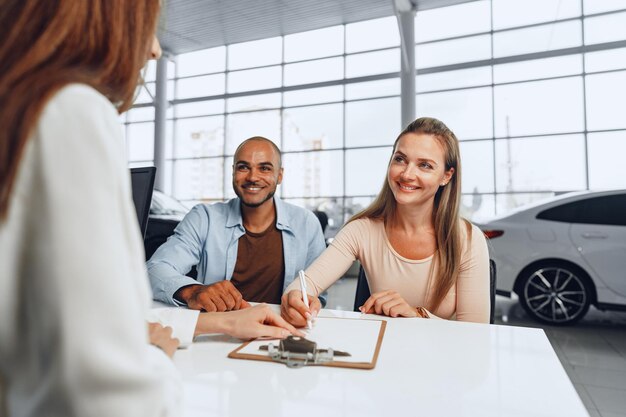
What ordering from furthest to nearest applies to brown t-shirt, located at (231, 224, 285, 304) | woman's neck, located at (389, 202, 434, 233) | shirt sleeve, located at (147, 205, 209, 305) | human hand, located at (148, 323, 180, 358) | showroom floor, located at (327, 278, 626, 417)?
showroom floor, located at (327, 278, 626, 417)
brown t-shirt, located at (231, 224, 285, 304)
woman's neck, located at (389, 202, 434, 233)
shirt sleeve, located at (147, 205, 209, 305)
human hand, located at (148, 323, 180, 358)

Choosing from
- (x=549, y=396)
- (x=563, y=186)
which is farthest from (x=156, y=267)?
(x=563, y=186)

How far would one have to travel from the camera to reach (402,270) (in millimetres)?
1741

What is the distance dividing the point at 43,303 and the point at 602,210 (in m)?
4.44

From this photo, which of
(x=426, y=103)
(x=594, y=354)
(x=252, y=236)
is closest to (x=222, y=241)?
(x=252, y=236)

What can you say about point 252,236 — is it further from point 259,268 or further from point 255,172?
point 255,172

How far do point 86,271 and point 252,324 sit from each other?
75 centimetres

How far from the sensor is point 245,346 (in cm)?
99

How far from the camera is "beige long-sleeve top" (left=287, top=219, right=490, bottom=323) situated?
1611mm

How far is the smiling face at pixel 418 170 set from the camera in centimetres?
174

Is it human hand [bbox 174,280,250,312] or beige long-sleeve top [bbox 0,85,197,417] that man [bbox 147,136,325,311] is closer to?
human hand [bbox 174,280,250,312]

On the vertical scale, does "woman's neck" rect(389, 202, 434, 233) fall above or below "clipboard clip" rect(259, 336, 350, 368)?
above

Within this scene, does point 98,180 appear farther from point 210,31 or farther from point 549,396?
point 210,31

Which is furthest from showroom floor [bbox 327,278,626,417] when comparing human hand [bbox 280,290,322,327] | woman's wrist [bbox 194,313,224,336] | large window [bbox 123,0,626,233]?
large window [bbox 123,0,626,233]

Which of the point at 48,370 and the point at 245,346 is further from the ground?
the point at 48,370
